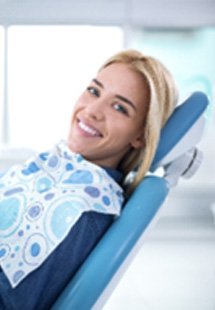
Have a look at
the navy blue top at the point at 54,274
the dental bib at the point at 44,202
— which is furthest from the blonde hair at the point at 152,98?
the navy blue top at the point at 54,274

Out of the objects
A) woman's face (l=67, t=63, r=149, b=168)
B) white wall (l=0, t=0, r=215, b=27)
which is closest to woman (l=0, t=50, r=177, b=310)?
woman's face (l=67, t=63, r=149, b=168)

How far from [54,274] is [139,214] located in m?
0.24

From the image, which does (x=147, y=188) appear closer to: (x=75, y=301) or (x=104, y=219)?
(x=104, y=219)

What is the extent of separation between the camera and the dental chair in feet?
3.54

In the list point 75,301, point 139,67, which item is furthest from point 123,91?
point 75,301

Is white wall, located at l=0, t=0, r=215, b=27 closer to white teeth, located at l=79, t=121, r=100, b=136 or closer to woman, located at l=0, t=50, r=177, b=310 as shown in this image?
woman, located at l=0, t=50, r=177, b=310

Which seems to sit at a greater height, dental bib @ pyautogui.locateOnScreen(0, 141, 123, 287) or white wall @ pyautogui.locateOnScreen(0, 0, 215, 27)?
white wall @ pyautogui.locateOnScreen(0, 0, 215, 27)

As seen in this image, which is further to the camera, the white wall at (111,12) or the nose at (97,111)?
the white wall at (111,12)

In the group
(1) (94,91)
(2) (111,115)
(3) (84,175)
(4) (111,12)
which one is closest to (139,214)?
(3) (84,175)

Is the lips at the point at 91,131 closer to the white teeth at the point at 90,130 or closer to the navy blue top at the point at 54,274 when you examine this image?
the white teeth at the point at 90,130

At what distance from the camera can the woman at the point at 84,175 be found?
43.8 inches

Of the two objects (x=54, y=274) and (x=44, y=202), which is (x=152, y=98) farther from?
(x=54, y=274)

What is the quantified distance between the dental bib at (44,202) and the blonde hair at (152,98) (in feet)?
0.37

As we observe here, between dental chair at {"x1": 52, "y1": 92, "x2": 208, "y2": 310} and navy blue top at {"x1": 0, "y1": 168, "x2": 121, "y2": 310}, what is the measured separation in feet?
0.08
